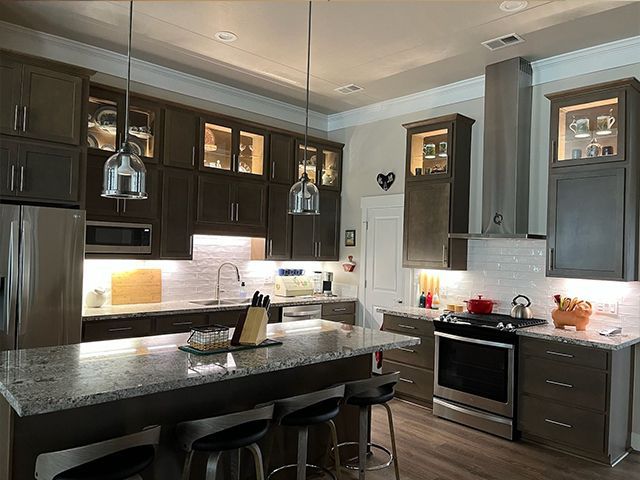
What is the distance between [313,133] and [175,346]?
427 cm

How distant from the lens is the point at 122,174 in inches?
95.9

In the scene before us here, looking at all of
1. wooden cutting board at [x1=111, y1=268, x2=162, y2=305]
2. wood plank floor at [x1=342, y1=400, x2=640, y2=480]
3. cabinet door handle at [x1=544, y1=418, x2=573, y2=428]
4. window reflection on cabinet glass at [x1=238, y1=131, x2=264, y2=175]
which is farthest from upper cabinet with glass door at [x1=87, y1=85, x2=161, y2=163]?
cabinet door handle at [x1=544, y1=418, x2=573, y2=428]

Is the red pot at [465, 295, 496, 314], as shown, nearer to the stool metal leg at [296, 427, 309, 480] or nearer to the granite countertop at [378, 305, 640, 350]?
the granite countertop at [378, 305, 640, 350]

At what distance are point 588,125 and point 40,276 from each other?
4548mm

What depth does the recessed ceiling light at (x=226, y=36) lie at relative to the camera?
3.91 meters

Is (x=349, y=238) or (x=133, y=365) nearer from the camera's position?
(x=133, y=365)

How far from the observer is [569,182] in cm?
403

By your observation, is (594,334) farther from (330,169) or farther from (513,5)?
(330,169)

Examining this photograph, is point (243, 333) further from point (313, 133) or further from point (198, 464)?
point (313, 133)

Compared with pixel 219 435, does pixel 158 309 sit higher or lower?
higher

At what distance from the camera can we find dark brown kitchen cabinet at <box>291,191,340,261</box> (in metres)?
5.86

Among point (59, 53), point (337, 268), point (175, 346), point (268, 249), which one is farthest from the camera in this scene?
point (337, 268)

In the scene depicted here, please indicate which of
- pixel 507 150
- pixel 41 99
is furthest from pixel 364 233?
pixel 41 99

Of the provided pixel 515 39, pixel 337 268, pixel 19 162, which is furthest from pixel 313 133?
pixel 19 162
